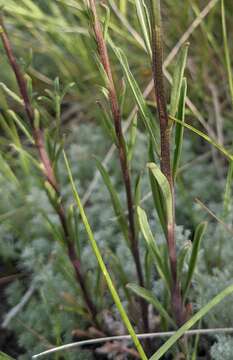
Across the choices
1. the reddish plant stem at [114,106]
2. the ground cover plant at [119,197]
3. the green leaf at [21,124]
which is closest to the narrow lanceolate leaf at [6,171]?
the ground cover plant at [119,197]

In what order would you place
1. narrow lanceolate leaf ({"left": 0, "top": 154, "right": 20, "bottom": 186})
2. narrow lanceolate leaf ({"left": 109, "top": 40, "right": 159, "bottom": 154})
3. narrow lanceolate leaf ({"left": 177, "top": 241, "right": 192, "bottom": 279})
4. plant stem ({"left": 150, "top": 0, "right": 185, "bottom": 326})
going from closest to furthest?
plant stem ({"left": 150, "top": 0, "right": 185, "bottom": 326}) → narrow lanceolate leaf ({"left": 109, "top": 40, "right": 159, "bottom": 154}) → narrow lanceolate leaf ({"left": 177, "top": 241, "right": 192, "bottom": 279}) → narrow lanceolate leaf ({"left": 0, "top": 154, "right": 20, "bottom": 186})

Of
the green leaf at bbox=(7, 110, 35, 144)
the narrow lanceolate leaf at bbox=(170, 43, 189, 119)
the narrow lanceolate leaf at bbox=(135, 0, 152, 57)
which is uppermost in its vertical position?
the narrow lanceolate leaf at bbox=(135, 0, 152, 57)

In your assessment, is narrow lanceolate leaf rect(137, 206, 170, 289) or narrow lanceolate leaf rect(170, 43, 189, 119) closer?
narrow lanceolate leaf rect(170, 43, 189, 119)

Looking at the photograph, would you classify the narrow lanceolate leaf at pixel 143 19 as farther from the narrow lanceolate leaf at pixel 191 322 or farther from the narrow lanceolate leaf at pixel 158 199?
the narrow lanceolate leaf at pixel 191 322

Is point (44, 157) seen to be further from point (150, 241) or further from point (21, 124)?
point (150, 241)

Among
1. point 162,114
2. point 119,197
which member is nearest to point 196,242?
point 162,114

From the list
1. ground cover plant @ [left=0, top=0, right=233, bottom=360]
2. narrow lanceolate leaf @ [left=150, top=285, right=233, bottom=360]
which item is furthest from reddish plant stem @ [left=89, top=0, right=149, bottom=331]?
narrow lanceolate leaf @ [left=150, top=285, right=233, bottom=360]

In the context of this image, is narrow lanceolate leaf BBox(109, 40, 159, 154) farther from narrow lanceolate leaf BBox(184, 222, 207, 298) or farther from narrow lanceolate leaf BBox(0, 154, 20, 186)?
narrow lanceolate leaf BBox(0, 154, 20, 186)

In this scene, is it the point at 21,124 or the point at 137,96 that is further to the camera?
the point at 21,124
